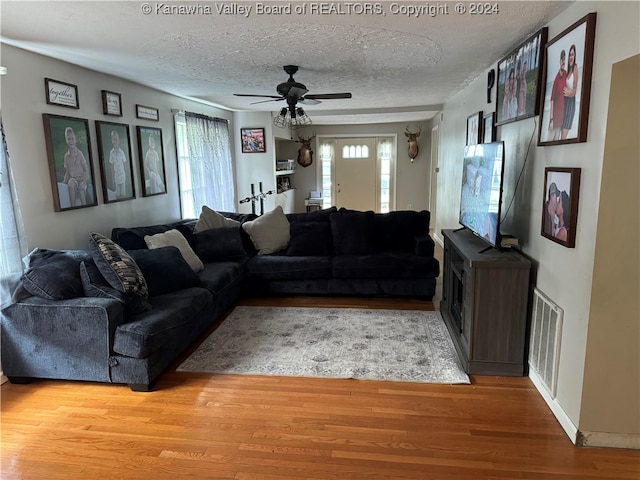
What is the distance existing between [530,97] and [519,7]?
600mm

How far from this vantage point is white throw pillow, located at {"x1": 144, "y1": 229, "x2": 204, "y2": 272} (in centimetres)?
377

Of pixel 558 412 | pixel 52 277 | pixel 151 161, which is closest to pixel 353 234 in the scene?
pixel 151 161

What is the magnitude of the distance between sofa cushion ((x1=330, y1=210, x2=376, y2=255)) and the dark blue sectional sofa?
11mm

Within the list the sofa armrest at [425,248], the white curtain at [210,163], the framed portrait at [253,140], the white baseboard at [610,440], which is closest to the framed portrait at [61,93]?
the white curtain at [210,163]

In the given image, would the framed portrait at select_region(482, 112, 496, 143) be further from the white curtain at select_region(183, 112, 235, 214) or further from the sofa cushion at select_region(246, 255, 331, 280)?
the white curtain at select_region(183, 112, 235, 214)

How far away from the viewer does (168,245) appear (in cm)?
384

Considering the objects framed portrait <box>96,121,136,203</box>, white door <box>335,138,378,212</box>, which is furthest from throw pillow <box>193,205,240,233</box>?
white door <box>335,138,378,212</box>

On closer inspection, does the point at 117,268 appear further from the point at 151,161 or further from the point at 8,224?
the point at 151,161

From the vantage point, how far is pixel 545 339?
2490mm

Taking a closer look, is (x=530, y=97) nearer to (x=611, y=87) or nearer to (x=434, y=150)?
(x=611, y=87)

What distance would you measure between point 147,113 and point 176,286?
7.12 ft

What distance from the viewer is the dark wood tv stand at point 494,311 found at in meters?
2.67

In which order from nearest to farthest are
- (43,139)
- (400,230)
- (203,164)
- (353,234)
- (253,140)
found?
(43,139) → (353,234) → (400,230) → (203,164) → (253,140)

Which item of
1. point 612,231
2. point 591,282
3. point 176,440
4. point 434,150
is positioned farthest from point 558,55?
point 434,150
